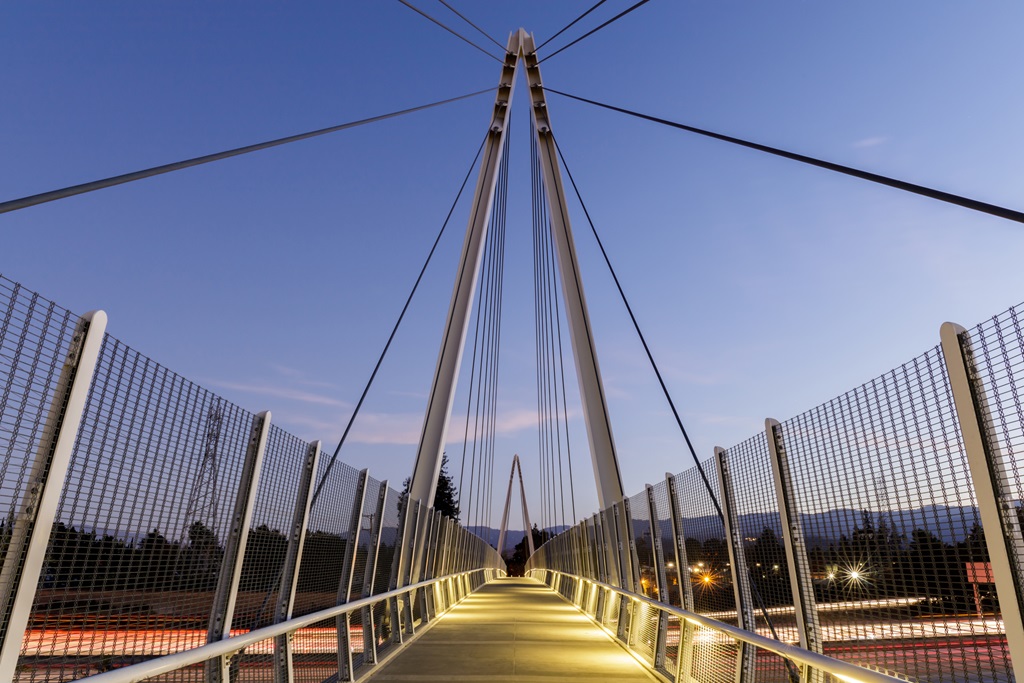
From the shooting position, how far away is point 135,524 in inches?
128

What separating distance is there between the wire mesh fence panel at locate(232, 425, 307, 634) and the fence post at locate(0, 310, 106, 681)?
6.13ft

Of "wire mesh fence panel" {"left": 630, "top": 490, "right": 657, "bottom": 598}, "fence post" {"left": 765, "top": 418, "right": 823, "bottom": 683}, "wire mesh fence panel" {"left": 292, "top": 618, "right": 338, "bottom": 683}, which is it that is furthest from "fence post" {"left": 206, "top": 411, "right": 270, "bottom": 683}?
"wire mesh fence panel" {"left": 630, "top": 490, "right": 657, "bottom": 598}

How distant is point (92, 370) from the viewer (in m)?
2.75

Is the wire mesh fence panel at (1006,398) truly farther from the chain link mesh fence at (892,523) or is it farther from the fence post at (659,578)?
the fence post at (659,578)

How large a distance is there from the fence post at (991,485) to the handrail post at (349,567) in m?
5.15

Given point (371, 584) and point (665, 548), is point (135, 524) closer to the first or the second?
point (371, 584)

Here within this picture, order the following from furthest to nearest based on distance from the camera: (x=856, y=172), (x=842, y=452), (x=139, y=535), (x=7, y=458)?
(x=856, y=172)
(x=842, y=452)
(x=139, y=535)
(x=7, y=458)

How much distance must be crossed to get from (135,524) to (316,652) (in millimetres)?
3122

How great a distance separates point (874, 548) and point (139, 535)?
3310 millimetres

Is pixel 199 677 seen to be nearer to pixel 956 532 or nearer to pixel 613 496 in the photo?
pixel 956 532

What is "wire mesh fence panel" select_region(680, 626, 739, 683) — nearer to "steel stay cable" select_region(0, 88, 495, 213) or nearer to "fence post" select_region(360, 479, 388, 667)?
"fence post" select_region(360, 479, 388, 667)

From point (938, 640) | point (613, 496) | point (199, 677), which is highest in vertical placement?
point (613, 496)

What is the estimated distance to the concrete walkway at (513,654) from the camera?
668 centimetres

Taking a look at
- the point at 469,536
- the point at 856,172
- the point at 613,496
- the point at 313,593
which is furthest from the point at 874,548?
the point at 469,536
